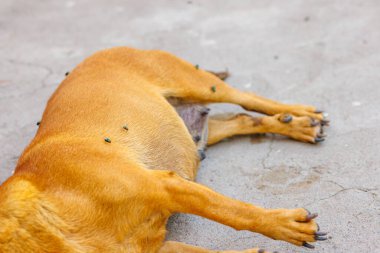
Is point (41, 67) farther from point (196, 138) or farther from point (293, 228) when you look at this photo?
point (293, 228)

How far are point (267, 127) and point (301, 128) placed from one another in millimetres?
269

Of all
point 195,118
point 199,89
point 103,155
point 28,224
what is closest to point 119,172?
point 103,155

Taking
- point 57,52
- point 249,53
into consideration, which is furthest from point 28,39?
point 249,53

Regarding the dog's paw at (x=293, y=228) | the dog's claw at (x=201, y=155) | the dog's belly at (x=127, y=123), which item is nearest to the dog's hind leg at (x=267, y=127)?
the dog's claw at (x=201, y=155)

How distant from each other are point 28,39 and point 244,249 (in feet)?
15.1

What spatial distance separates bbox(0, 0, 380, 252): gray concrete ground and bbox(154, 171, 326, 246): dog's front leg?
25cm

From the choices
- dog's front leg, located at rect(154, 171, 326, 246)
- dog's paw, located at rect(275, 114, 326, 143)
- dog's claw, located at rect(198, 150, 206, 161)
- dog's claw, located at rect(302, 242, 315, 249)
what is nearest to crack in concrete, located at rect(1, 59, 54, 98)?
dog's claw, located at rect(198, 150, 206, 161)

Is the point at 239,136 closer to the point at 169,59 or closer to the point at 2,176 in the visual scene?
the point at 169,59

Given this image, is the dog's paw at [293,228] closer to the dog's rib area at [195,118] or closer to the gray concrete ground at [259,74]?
the gray concrete ground at [259,74]

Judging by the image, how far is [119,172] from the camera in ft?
10.3

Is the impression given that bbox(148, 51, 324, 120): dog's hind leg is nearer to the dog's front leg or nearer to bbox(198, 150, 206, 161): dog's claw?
bbox(198, 150, 206, 161): dog's claw

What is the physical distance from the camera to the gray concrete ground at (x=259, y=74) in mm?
3713

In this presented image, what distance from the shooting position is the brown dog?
113 inches

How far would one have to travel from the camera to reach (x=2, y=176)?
4.53 metres
